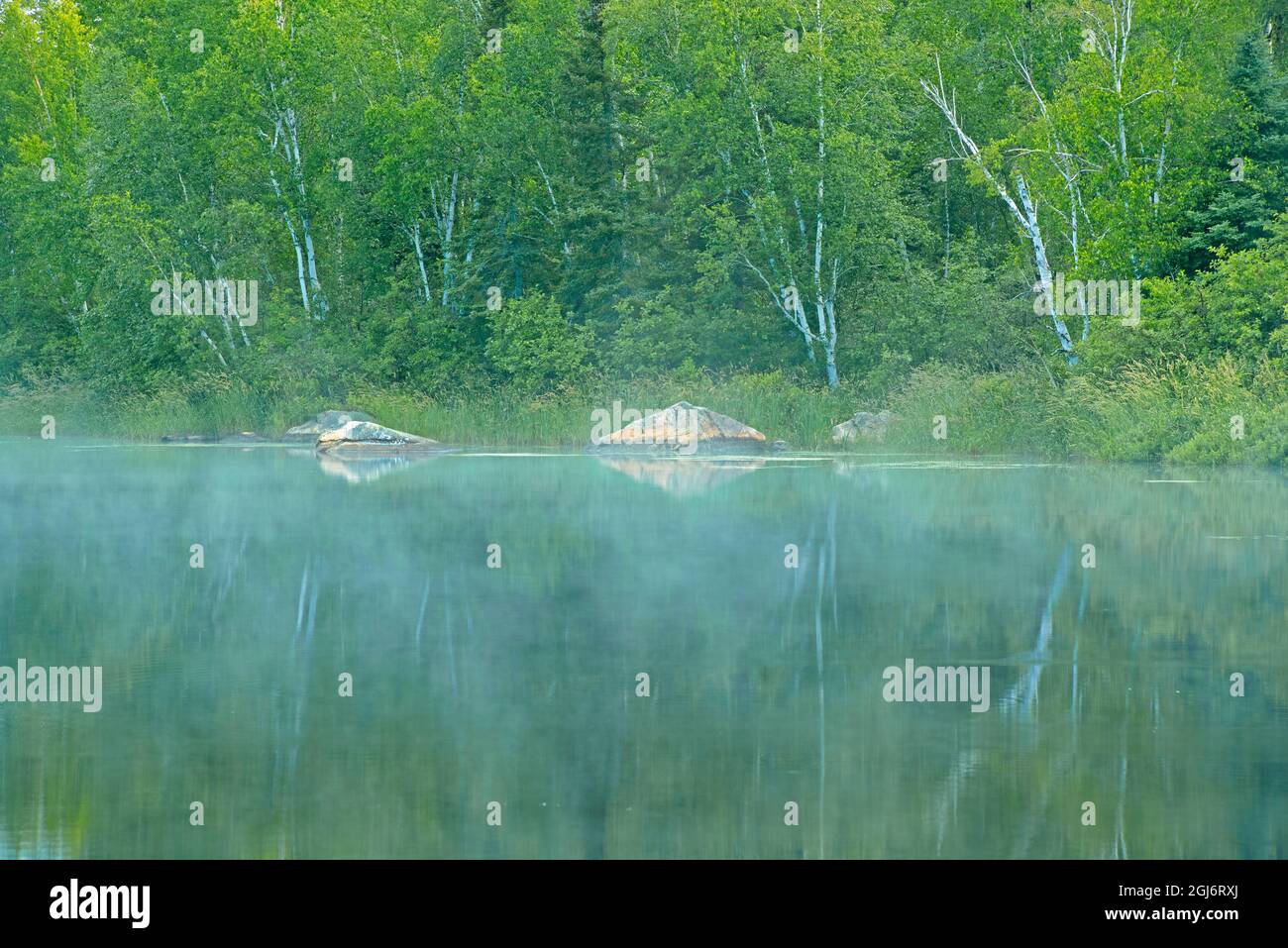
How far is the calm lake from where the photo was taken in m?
5.93

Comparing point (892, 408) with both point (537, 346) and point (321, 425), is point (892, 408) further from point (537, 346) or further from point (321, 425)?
point (321, 425)

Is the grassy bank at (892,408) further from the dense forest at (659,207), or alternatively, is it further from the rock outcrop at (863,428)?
the rock outcrop at (863,428)

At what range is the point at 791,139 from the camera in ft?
141

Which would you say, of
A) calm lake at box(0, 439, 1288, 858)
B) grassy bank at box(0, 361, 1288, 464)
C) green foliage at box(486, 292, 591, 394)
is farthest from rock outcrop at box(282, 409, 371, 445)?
calm lake at box(0, 439, 1288, 858)

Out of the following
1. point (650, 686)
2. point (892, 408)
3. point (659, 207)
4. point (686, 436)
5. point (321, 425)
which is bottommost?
point (650, 686)

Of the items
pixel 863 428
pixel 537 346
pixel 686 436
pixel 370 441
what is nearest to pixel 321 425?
pixel 370 441

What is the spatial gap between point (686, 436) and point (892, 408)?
5282mm

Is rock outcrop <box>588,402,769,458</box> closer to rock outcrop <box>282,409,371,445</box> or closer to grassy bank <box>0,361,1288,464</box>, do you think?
grassy bank <box>0,361,1288,464</box>

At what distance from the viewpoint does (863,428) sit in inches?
1543

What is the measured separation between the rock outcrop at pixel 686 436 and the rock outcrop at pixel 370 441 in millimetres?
4585

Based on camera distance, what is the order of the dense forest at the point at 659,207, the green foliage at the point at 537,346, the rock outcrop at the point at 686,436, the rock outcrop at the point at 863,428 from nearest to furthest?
the dense forest at the point at 659,207 < the rock outcrop at the point at 686,436 < the rock outcrop at the point at 863,428 < the green foliage at the point at 537,346

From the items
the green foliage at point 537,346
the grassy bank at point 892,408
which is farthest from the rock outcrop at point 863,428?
the green foliage at point 537,346

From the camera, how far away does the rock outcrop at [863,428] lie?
126 ft
